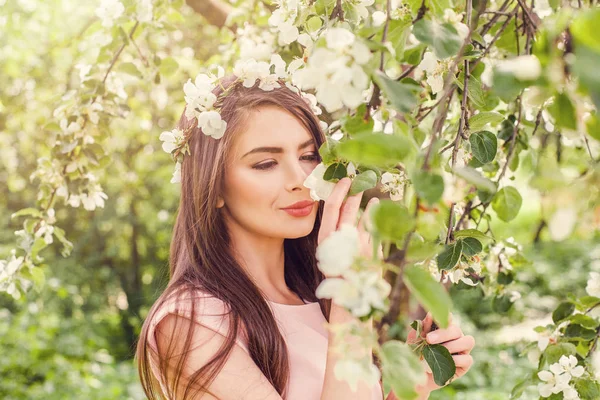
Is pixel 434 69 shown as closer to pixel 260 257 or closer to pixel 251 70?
pixel 251 70

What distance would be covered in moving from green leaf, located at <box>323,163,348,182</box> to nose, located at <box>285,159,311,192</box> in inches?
17.9

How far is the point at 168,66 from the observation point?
206 centimetres

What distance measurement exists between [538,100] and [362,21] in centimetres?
61

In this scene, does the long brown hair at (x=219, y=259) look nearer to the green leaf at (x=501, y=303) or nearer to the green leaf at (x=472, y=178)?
the green leaf at (x=501, y=303)

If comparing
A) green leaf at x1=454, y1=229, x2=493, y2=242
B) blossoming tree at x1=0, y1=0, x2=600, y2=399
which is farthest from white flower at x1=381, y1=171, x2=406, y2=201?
green leaf at x1=454, y1=229, x2=493, y2=242

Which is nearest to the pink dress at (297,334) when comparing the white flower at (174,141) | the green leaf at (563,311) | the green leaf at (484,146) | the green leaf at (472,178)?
the white flower at (174,141)

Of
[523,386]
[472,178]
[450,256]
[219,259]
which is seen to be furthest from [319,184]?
[523,386]

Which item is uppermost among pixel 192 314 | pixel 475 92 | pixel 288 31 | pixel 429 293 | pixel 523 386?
pixel 288 31

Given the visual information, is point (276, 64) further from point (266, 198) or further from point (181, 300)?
point (181, 300)

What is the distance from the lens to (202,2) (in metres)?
2.37

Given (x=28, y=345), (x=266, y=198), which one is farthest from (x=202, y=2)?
(x=28, y=345)

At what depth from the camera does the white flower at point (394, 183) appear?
1.07 metres

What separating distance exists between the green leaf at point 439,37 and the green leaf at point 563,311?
37.4 inches

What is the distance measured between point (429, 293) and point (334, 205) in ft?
1.85
